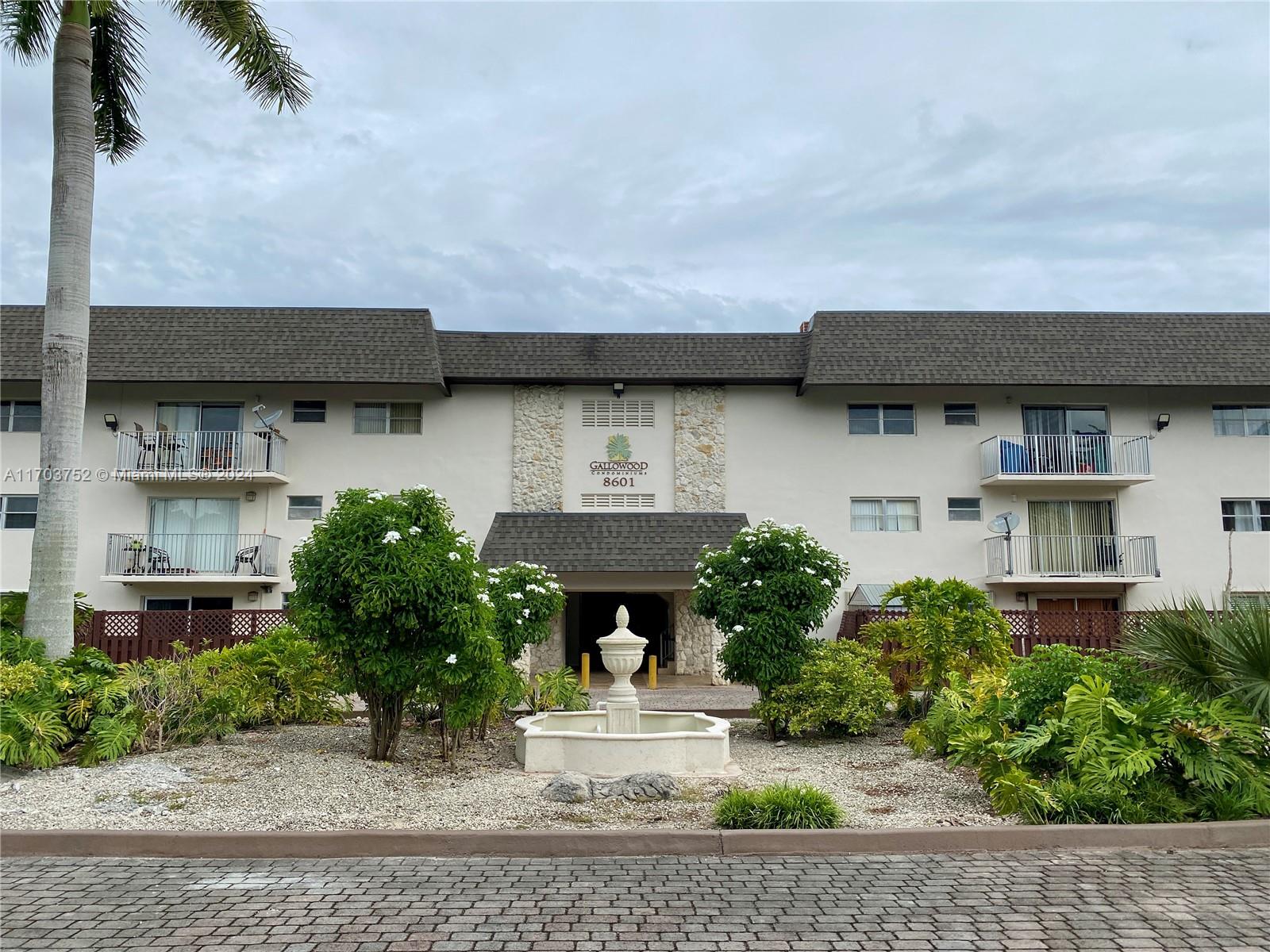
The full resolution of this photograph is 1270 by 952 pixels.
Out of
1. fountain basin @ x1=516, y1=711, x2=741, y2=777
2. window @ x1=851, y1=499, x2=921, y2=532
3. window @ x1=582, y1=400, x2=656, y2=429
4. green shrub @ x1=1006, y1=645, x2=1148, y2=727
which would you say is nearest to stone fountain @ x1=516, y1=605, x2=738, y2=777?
fountain basin @ x1=516, y1=711, x2=741, y2=777

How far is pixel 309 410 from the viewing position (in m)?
24.9

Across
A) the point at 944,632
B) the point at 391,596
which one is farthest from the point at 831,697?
the point at 391,596

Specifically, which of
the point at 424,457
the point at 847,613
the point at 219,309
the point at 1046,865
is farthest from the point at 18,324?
the point at 1046,865

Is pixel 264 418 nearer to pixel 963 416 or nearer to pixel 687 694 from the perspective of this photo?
pixel 687 694

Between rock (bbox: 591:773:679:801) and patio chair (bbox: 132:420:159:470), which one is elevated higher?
patio chair (bbox: 132:420:159:470)

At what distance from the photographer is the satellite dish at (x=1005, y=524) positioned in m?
24.0

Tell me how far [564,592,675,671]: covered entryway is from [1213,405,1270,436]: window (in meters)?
14.9

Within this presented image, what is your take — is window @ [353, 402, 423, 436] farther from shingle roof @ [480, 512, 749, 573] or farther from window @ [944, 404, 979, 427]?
window @ [944, 404, 979, 427]

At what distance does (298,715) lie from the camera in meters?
12.6

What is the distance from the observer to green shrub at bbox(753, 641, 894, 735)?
1192cm

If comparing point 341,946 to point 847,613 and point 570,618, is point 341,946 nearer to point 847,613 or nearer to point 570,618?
point 847,613

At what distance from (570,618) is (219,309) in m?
A: 11.9

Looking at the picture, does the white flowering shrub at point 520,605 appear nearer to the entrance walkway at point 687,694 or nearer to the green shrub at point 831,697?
the entrance walkway at point 687,694

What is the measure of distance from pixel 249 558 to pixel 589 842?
18912 millimetres
